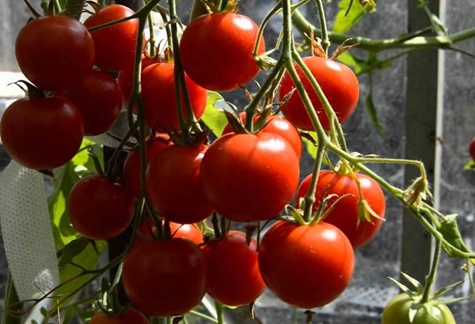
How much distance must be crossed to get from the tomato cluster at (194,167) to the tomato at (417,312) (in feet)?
0.77

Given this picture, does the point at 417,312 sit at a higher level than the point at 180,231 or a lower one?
lower

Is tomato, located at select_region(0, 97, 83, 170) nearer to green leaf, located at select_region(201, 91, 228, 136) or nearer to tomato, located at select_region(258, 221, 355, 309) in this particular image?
tomato, located at select_region(258, 221, 355, 309)

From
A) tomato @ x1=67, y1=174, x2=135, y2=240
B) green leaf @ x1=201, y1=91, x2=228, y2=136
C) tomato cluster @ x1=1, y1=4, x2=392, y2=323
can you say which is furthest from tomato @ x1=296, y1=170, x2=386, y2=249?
green leaf @ x1=201, y1=91, x2=228, y2=136

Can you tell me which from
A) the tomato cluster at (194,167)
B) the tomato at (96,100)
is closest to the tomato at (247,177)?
the tomato cluster at (194,167)

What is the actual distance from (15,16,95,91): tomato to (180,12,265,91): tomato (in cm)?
5

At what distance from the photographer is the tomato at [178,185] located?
0.37m

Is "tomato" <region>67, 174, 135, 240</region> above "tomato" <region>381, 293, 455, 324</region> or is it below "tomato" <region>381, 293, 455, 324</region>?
above

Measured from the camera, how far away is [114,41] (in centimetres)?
44

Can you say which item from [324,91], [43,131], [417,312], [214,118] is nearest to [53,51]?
[43,131]

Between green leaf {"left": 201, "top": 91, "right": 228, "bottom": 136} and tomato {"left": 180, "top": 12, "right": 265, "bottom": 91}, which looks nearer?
tomato {"left": 180, "top": 12, "right": 265, "bottom": 91}

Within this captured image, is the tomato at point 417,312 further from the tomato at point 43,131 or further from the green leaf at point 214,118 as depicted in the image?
the tomato at point 43,131

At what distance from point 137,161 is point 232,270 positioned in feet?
0.27

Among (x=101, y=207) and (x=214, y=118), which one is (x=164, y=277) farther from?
(x=214, y=118)

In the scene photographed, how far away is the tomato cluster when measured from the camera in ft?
1.17
